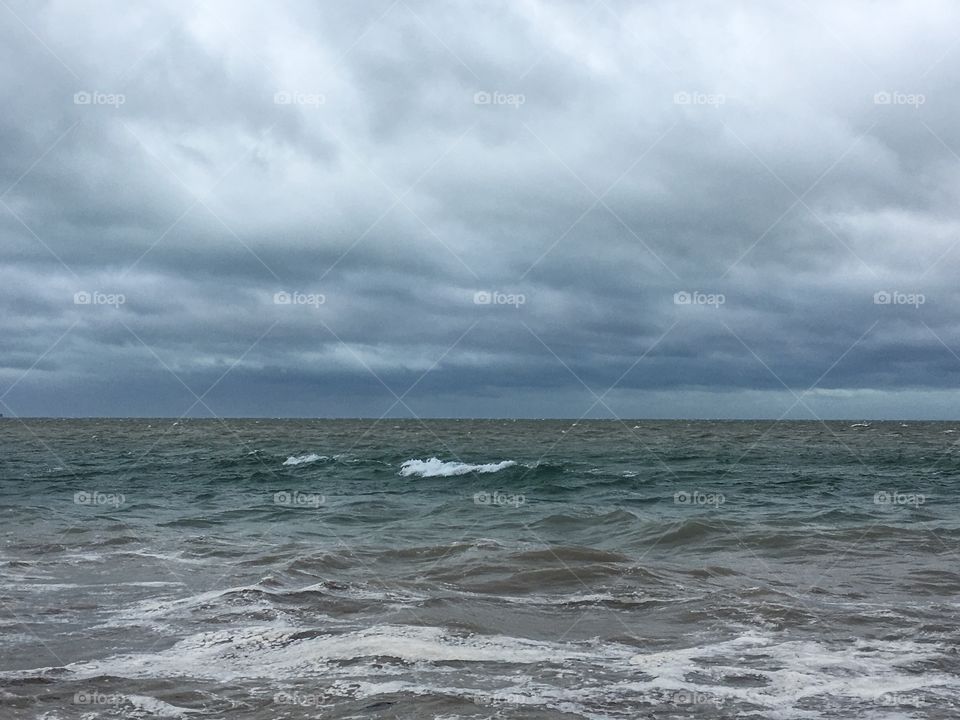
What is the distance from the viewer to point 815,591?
41.5 ft

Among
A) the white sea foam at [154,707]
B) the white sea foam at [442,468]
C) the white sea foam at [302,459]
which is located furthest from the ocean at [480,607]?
the white sea foam at [302,459]

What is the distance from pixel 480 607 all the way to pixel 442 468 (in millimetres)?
25860

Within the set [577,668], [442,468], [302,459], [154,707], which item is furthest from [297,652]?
[302,459]

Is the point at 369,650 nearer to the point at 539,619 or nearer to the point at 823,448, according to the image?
the point at 539,619

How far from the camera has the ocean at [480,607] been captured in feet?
25.8

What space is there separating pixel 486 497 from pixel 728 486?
9561 millimetres

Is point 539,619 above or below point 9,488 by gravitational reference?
below

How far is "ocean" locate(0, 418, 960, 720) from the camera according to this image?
785 centimetres

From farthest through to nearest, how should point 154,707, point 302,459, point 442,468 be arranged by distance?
1. point 302,459
2. point 442,468
3. point 154,707

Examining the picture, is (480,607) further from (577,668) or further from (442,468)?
(442,468)

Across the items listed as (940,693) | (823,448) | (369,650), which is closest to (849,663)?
(940,693)

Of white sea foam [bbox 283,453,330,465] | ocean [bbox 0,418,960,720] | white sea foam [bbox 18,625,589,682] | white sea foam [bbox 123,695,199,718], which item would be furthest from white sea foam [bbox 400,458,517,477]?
white sea foam [bbox 123,695,199,718]

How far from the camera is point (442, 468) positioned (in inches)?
1474

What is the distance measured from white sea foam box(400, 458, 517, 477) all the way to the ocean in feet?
29.8
